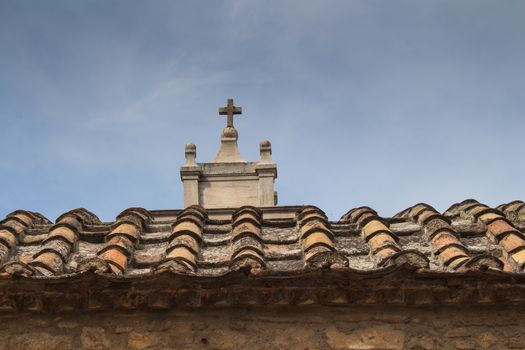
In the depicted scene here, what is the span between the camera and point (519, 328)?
5102mm

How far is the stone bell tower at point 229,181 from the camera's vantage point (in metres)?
11.9

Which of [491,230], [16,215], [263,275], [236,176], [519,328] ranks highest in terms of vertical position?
[236,176]

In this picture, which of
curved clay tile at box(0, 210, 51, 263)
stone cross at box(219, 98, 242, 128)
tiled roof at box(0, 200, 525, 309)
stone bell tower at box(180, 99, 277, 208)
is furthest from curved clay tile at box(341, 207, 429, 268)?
stone cross at box(219, 98, 242, 128)

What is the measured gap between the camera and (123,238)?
6.28 meters

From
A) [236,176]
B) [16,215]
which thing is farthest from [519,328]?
[236,176]

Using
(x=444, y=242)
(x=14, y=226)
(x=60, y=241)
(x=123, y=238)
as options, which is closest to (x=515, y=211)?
(x=444, y=242)

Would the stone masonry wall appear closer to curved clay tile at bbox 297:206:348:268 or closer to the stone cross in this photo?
curved clay tile at bbox 297:206:348:268

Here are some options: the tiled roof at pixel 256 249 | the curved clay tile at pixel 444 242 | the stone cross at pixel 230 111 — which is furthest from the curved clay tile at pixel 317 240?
the stone cross at pixel 230 111

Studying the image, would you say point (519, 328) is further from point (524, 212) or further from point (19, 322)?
point (19, 322)

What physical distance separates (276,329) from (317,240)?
1202 millimetres

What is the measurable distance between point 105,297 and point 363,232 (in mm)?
2398

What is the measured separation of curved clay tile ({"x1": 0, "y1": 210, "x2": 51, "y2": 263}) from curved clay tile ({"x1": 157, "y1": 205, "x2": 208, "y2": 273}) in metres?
1.29

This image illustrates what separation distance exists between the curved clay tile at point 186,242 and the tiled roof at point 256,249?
1cm

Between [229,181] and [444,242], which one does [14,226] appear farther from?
[229,181]
